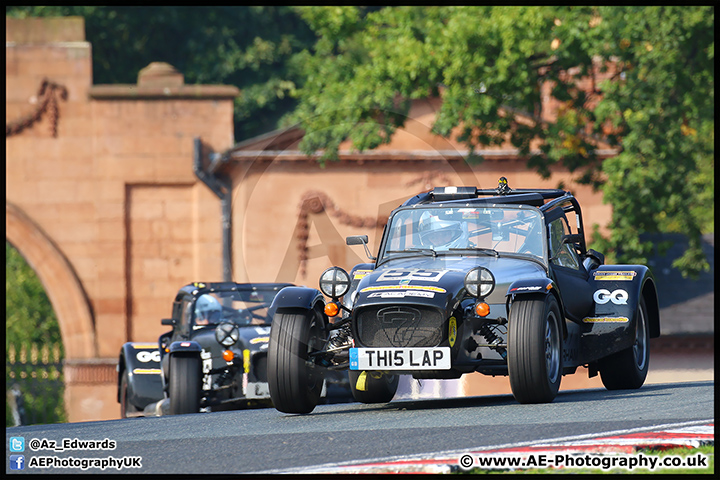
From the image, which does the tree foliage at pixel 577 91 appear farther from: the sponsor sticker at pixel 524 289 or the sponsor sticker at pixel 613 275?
the sponsor sticker at pixel 524 289

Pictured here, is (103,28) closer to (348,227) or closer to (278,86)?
(278,86)

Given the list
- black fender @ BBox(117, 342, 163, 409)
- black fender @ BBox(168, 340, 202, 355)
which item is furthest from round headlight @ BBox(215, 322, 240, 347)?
black fender @ BBox(117, 342, 163, 409)

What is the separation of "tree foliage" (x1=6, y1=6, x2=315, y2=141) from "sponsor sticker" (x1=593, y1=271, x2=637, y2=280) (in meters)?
27.1

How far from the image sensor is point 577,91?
70.6ft

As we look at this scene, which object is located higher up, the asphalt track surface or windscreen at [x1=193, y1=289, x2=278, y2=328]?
windscreen at [x1=193, y1=289, x2=278, y2=328]

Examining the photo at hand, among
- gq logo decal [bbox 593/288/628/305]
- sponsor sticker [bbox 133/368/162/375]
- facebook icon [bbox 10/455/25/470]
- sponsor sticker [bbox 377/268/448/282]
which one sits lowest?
sponsor sticker [bbox 133/368/162/375]

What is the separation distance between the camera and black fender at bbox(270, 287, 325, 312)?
8766 millimetres

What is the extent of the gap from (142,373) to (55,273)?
446 inches

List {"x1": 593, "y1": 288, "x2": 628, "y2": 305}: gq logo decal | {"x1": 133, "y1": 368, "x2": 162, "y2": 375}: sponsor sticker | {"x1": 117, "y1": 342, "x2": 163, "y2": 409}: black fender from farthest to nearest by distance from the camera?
{"x1": 133, "y1": 368, "x2": 162, "y2": 375}: sponsor sticker < {"x1": 117, "y1": 342, "x2": 163, "y2": 409}: black fender < {"x1": 593, "y1": 288, "x2": 628, "y2": 305}: gq logo decal

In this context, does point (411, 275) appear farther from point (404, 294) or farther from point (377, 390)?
point (377, 390)

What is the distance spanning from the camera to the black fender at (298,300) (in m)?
8.77

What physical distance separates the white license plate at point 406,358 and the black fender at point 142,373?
6462mm

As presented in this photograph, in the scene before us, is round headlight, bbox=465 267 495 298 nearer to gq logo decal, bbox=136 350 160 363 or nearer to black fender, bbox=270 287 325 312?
black fender, bbox=270 287 325 312

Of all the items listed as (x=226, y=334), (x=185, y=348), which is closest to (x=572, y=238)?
(x=226, y=334)
